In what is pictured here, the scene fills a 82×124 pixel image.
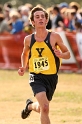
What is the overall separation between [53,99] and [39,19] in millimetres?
4157

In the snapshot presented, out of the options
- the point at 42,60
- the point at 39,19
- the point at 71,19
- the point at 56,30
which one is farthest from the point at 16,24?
the point at 42,60

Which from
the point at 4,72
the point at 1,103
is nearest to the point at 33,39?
the point at 1,103

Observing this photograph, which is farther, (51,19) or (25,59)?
(51,19)

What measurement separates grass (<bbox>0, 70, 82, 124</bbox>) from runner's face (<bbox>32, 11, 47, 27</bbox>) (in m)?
1.85

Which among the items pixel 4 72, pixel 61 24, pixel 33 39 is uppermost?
pixel 33 39

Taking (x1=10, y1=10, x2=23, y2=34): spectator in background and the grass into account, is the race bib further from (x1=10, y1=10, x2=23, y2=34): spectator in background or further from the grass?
(x1=10, y1=10, x2=23, y2=34): spectator in background

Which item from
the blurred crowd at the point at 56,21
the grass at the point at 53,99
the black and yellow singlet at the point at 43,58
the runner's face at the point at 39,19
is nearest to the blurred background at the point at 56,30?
the blurred crowd at the point at 56,21

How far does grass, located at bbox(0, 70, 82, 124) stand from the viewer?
10133mm

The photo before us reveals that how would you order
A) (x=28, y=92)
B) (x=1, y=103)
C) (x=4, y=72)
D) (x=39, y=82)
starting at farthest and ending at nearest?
(x=4, y=72)
(x=28, y=92)
(x=1, y=103)
(x=39, y=82)

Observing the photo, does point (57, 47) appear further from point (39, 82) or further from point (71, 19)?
point (71, 19)

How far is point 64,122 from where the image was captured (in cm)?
972

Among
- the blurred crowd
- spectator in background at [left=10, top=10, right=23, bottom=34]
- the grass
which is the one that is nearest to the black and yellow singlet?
the grass

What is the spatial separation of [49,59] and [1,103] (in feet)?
11.5

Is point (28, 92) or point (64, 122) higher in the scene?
point (64, 122)
